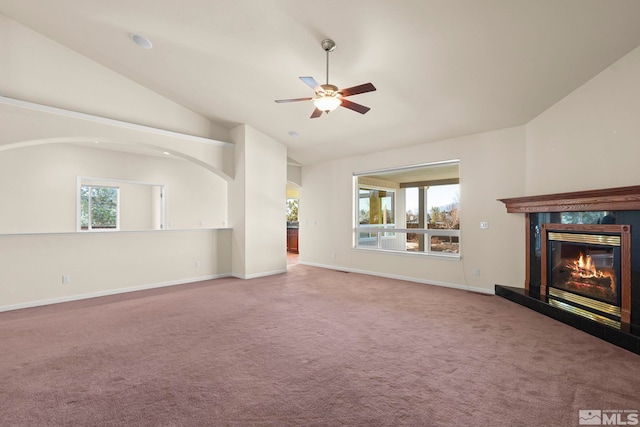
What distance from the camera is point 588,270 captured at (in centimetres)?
376

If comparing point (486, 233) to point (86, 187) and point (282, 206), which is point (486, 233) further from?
point (86, 187)

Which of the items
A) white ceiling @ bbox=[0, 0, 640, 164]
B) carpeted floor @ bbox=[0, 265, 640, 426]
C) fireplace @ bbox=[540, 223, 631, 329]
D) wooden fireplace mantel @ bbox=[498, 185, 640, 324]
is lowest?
carpeted floor @ bbox=[0, 265, 640, 426]

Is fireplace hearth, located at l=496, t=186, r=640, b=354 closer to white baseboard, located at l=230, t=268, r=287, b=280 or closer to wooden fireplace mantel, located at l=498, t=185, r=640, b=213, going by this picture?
wooden fireplace mantel, located at l=498, t=185, r=640, b=213

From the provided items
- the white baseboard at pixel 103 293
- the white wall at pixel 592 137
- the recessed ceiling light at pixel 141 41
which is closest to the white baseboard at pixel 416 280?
the white wall at pixel 592 137

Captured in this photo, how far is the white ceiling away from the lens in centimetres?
289

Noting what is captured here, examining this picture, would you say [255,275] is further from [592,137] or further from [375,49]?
[592,137]

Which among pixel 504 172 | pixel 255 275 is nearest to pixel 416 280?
pixel 504 172

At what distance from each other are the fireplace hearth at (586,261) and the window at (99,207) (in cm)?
851

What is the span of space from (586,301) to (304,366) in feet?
11.5

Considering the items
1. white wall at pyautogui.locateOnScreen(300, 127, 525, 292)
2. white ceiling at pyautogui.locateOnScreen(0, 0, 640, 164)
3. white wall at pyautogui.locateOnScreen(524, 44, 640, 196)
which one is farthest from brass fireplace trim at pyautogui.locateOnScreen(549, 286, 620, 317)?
white ceiling at pyautogui.locateOnScreen(0, 0, 640, 164)

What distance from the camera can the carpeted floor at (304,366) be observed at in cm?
200

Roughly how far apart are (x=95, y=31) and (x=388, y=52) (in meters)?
3.78

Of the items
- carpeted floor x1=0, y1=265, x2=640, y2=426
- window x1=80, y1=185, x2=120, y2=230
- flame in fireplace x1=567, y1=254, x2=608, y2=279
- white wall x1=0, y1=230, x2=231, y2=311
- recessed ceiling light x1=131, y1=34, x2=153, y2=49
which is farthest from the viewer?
window x1=80, y1=185, x2=120, y2=230

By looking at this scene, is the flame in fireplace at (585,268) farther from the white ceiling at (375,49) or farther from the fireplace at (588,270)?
the white ceiling at (375,49)
